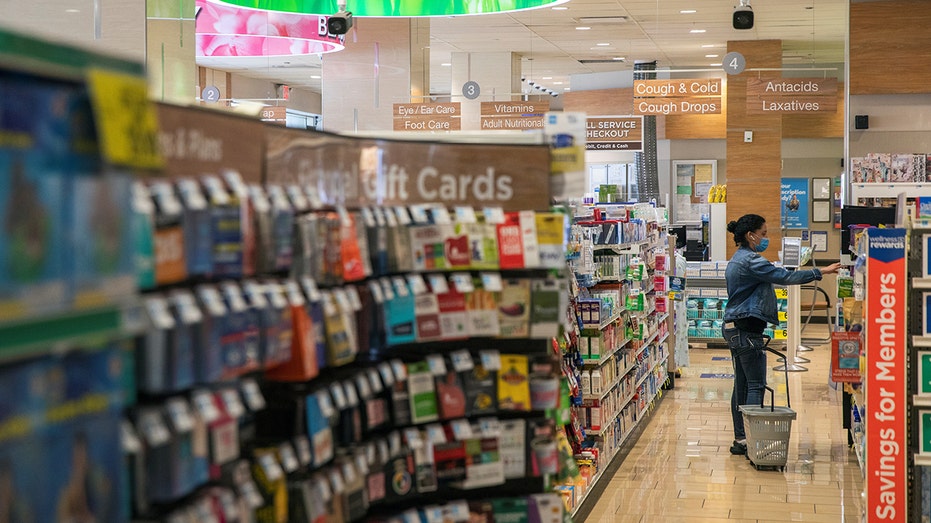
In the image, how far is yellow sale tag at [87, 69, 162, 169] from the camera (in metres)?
1.44

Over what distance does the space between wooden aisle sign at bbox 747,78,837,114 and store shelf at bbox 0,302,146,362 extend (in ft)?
39.1

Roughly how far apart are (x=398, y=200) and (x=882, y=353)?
2.84 meters

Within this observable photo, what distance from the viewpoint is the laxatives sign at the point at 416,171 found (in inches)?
113

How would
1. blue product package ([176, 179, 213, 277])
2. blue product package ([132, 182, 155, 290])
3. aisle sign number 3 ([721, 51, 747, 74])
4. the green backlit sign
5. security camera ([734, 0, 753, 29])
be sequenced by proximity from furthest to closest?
1. aisle sign number 3 ([721, 51, 747, 74])
2. security camera ([734, 0, 753, 29])
3. the green backlit sign
4. blue product package ([176, 179, 213, 277])
5. blue product package ([132, 182, 155, 290])

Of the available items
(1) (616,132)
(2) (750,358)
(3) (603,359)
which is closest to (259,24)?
(3) (603,359)

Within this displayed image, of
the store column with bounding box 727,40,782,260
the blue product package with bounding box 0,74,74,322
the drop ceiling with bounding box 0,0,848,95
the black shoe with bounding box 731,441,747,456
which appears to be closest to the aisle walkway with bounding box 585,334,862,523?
the black shoe with bounding box 731,441,747,456

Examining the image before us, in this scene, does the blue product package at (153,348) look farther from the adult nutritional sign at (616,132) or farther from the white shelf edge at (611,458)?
the adult nutritional sign at (616,132)

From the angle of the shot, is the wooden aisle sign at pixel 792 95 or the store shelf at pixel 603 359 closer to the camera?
the store shelf at pixel 603 359

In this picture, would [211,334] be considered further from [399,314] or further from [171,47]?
[171,47]

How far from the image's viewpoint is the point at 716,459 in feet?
25.6

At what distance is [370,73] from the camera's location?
13938 mm

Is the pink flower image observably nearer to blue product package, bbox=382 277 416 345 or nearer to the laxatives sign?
the laxatives sign

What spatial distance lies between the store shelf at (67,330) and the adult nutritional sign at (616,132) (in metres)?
13.7

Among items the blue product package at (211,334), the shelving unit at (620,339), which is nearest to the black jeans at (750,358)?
the shelving unit at (620,339)
